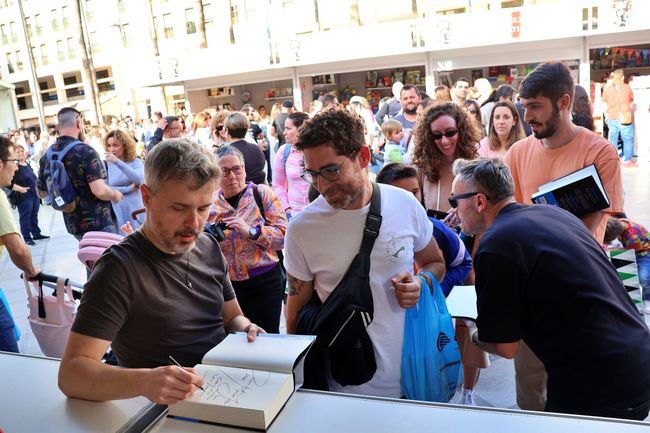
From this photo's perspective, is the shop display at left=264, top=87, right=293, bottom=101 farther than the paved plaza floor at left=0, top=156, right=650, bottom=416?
Yes

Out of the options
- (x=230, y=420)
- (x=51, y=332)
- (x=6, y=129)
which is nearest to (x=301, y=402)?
(x=230, y=420)

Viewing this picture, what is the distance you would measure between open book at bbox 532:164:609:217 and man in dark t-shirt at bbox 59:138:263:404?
158 cm

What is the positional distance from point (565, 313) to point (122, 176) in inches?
172

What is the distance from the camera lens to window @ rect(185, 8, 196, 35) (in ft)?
87.5

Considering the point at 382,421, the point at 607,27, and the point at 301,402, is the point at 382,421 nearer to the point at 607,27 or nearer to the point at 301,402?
the point at 301,402

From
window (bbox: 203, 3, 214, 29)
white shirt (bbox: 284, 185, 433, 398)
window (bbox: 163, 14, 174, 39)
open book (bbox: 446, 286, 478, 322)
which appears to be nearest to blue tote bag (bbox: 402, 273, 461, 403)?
white shirt (bbox: 284, 185, 433, 398)

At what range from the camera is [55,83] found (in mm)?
37156

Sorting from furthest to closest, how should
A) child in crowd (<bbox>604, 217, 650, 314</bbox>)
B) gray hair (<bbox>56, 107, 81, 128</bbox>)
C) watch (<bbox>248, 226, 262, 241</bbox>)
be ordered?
gray hair (<bbox>56, 107, 81, 128</bbox>), child in crowd (<bbox>604, 217, 650, 314</bbox>), watch (<bbox>248, 226, 262, 241</bbox>)

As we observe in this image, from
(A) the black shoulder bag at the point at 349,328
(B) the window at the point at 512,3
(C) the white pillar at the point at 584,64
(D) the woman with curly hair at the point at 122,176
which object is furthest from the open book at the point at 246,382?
(B) the window at the point at 512,3

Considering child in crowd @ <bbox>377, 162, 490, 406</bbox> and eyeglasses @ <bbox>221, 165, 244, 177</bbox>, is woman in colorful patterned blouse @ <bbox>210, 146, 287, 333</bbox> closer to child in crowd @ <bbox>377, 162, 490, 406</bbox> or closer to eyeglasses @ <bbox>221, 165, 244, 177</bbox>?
eyeglasses @ <bbox>221, 165, 244, 177</bbox>

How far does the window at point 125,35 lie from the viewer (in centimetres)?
3075

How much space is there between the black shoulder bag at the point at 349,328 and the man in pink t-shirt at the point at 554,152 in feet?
3.48

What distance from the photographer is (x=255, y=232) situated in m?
2.68

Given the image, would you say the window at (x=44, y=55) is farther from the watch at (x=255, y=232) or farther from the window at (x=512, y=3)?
the watch at (x=255, y=232)
